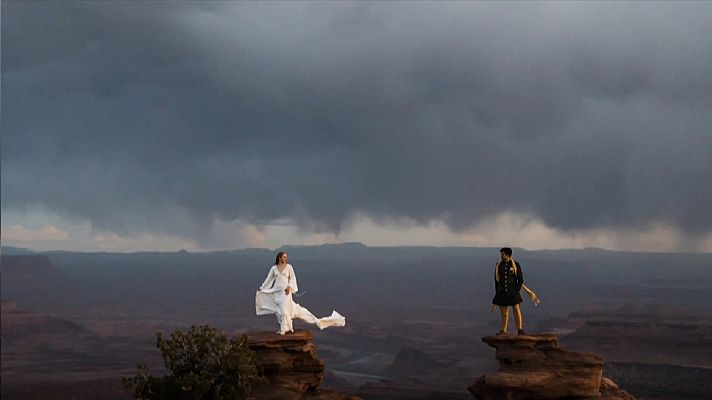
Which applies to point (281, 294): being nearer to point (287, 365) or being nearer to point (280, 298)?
point (280, 298)

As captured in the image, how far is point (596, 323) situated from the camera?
149 meters

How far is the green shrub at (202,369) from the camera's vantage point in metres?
30.5

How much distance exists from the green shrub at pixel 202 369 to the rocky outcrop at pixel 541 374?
925 centimetres

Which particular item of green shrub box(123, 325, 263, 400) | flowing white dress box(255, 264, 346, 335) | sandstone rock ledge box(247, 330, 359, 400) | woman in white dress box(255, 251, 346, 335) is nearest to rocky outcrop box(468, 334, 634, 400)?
sandstone rock ledge box(247, 330, 359, 400)

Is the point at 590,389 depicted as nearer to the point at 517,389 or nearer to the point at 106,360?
the point at 517,389

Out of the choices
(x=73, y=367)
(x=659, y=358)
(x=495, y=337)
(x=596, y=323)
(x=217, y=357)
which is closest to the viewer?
(x=217, y=357)

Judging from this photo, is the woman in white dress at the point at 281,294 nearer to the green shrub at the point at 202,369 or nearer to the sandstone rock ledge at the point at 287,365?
the sandstone rock ledge at the point at 287,365

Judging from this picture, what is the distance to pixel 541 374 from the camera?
32.0 m

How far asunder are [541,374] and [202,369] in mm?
12632

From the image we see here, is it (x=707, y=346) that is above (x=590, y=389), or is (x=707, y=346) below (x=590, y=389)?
below

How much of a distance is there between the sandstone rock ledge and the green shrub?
1.33 metres

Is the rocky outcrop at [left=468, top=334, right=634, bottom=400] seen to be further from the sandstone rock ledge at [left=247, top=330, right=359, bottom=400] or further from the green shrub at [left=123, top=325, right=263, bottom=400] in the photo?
the green shrub at [left=123, top=325, right=263, bottom=400]

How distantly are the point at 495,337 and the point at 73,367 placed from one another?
148068 mm

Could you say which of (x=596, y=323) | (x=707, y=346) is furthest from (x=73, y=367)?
(x=707, y=346)
